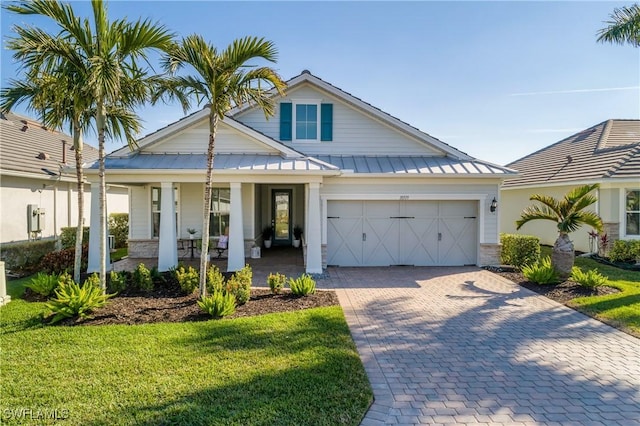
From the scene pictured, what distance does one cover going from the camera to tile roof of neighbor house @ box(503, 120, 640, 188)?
1353 cm

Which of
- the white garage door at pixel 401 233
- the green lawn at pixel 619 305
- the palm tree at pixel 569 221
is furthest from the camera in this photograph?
the white garage door at pixel 401 233

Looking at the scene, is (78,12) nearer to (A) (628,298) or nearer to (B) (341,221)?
(B) (341,221)

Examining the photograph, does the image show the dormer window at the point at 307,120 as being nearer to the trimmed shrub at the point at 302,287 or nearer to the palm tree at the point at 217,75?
the palm tree at the point at 217,75

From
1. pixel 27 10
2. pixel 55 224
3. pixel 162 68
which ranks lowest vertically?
pixel 55 224

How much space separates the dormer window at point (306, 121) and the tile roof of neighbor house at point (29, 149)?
25.2 feet

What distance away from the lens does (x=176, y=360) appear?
494 cm

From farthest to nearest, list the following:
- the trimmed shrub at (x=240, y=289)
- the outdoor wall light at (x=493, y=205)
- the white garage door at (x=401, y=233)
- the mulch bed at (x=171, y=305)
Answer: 1. the white garage door at (x=401, y=233)
2. the outdoor wall light at (x=493, y=205)
3. the trimmed shrub at (x=240, y=289)
4. the mulch bed at (x=171, y=305)

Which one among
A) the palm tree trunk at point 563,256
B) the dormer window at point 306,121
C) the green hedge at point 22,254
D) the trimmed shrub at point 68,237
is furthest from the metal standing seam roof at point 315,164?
the trimmed shrub at point 68,237

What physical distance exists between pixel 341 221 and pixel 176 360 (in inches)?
314

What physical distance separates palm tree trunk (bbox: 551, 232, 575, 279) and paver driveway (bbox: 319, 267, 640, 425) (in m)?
1.84

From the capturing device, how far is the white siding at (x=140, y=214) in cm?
1345

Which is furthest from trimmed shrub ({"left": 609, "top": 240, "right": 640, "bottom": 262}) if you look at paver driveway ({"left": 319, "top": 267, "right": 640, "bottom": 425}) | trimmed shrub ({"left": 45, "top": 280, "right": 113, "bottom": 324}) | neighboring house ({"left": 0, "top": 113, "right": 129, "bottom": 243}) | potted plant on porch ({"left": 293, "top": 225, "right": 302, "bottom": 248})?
neighboring house ({"left": 0, "top": 113, "right": 129, "bottom": 243})

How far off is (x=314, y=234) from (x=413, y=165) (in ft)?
15.5

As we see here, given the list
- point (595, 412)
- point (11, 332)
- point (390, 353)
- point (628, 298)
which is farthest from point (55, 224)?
point (628, 298)
